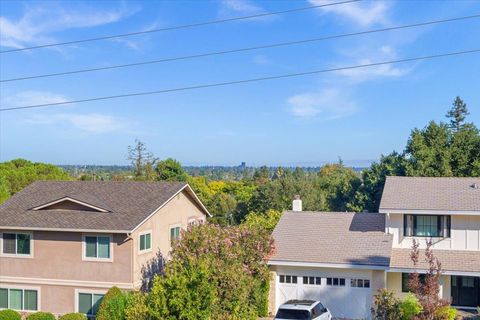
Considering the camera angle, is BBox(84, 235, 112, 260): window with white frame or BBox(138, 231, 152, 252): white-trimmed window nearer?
BBox(84, 235, 112, 260): window with white frame

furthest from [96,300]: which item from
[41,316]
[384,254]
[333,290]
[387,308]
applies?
[384,254]

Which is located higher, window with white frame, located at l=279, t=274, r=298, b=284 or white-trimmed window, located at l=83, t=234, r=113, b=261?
white-trimmed window, located at l=83, t=234, r=113, b=261

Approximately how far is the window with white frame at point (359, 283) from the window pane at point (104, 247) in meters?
11.3

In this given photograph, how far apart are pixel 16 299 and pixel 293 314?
13.7 meters

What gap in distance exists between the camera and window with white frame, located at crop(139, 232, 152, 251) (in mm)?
24642

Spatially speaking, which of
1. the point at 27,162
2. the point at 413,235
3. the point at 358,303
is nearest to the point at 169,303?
the point at 358,303

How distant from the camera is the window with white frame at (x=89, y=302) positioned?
24016 mm

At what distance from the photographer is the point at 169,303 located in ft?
55.6

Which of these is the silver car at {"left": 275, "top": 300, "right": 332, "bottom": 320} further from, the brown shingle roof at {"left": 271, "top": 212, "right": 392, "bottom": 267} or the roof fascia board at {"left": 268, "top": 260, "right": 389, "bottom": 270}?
the brown shingle roof at {"left": 271, "top": 212, "right": 392, "bottom": 267}

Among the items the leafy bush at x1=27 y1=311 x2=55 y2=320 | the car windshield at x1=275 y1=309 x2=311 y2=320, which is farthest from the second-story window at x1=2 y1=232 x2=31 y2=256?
the car windshield at x1=275 y1=309 x2=311 y2=320

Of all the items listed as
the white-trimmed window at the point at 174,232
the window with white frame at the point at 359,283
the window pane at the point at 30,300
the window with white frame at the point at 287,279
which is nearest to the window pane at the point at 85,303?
the window pane at the point at 30,300

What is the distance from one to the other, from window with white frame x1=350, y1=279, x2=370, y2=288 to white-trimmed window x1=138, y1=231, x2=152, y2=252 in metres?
9.71

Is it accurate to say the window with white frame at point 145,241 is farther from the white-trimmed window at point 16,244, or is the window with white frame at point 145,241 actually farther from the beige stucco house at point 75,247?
the white-trimmed window at point 16,244

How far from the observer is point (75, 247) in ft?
80.1
